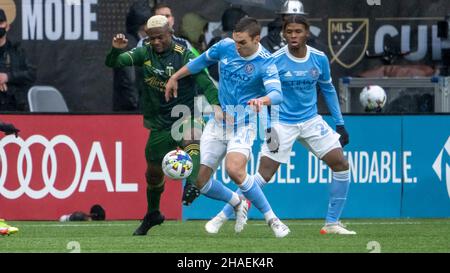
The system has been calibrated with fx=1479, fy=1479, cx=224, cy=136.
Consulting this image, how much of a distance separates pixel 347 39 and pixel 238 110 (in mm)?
4937

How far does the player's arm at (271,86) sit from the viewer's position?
13.7 m

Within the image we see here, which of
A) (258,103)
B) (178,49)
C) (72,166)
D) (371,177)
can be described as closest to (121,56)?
(178,49)

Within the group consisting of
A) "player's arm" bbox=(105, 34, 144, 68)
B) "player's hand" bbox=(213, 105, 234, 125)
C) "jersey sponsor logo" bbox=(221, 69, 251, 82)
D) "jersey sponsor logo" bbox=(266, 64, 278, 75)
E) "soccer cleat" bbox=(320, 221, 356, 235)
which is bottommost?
"soccer cleat" bbox=(320, 221, 356, 235)

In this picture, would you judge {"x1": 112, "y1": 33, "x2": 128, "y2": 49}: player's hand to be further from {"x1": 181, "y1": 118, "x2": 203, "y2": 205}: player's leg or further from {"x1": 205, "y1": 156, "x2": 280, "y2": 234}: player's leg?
{"x1": 205, "y1": 156, "x2": 280, "y2": 234}: player's leg

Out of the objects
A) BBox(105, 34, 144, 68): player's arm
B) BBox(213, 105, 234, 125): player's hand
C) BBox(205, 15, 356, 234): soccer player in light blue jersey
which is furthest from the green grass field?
BBox(105, 34, 144, 68): player's arm

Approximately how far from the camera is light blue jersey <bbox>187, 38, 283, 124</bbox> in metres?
14.7

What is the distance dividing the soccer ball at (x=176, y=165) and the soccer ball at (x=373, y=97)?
4.74 meters

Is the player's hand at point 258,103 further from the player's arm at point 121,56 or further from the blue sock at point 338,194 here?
A: the blue sock at point 338,194

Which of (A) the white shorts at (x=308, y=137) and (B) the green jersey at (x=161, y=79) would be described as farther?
(A) the white shorts at (x=308, y=137)

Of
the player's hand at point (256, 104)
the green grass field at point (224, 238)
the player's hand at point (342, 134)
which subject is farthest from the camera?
the player's hand at point (342, 134)

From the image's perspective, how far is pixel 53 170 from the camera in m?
17.9

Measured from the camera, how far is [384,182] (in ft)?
59.6

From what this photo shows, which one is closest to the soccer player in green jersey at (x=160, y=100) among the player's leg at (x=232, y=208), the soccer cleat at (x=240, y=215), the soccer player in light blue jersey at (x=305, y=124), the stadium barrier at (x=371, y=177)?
the player's leg at (x=232, y=208)

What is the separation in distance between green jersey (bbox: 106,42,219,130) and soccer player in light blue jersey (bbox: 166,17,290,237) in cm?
26
